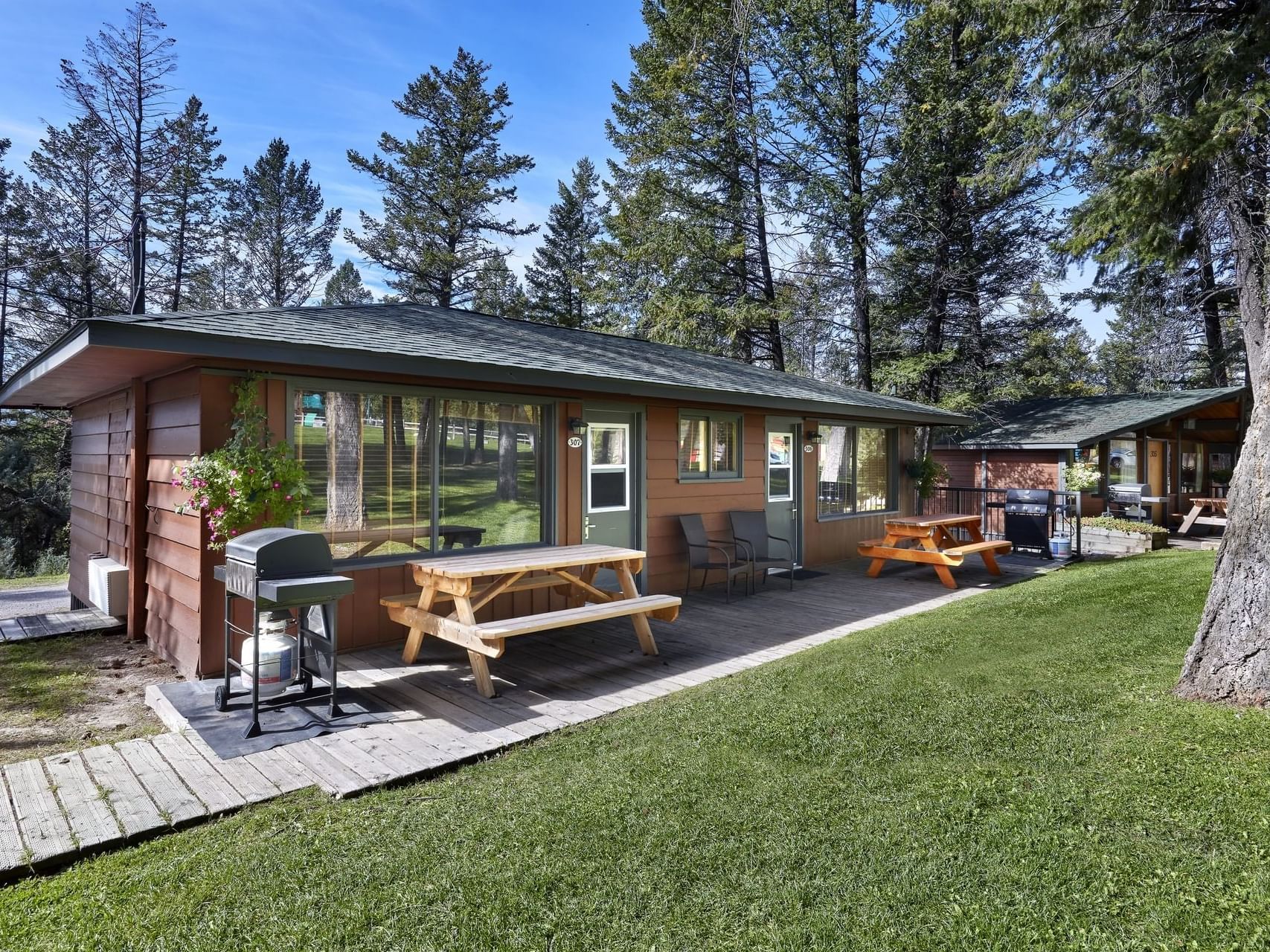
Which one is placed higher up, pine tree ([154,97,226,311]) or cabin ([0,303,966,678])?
pine tree ([154,97,226,311])

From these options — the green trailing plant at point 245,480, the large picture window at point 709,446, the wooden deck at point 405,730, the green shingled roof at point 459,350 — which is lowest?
the wooden deck at point 405,730

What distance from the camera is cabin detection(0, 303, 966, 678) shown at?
4500 millimetres

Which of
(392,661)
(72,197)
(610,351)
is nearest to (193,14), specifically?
(72,197)

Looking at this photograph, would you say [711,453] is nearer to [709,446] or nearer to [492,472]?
[709,446]

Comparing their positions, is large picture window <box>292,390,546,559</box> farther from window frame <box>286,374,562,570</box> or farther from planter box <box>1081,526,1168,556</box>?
planter box <box>1081,526,1168,556</box>

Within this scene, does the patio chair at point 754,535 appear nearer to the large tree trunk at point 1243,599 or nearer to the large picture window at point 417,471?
the large picture window at point 417,471

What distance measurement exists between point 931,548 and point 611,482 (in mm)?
4042

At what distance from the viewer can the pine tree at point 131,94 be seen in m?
15.3

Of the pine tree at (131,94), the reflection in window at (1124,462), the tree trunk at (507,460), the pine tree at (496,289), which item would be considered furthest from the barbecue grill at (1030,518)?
the pine tree at (131,94)

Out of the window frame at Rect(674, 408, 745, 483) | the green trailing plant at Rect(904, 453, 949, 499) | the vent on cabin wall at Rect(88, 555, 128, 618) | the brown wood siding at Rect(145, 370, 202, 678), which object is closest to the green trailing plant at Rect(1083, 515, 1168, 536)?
the green trailing plant at Rect(904, 453, 949, 499)

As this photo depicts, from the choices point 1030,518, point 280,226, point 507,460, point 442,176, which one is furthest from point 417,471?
point 280,226

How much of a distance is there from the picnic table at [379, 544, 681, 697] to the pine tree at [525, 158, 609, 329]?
19.2 meters

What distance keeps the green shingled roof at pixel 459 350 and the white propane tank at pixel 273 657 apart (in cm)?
159

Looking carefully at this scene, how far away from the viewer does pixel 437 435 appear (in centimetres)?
547
